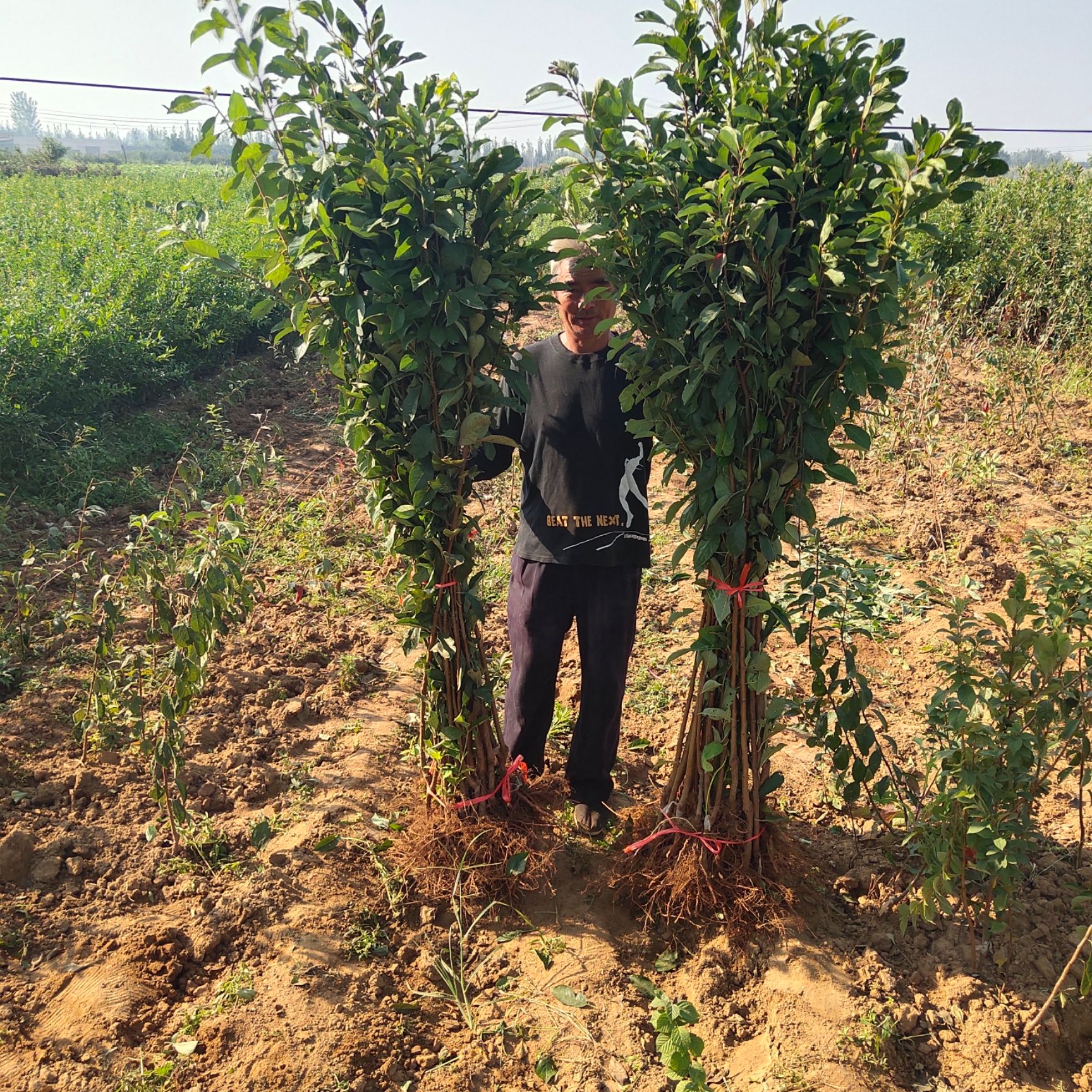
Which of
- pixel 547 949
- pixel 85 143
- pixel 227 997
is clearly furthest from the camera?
pixel 85 143

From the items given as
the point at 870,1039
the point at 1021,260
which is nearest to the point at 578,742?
the point at 870,1039

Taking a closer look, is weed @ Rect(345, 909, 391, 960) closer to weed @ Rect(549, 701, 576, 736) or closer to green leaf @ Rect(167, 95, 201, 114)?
weed @ Rect(549, 701, 576, 736)

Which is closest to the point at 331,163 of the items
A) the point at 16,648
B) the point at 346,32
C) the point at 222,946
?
the point at 346,32

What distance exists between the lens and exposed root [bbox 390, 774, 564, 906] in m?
2.88

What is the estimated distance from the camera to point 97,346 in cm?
687

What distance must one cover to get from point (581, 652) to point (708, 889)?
882mm

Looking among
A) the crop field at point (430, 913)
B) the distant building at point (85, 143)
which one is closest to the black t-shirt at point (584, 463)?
the crop field at point (430, 913)

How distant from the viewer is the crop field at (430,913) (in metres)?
2.36

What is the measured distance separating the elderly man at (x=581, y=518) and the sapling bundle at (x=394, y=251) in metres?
0.29

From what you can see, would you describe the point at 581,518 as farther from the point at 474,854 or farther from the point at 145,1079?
the point at 145,1079

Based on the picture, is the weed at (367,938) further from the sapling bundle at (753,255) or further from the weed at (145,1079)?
the sapling bundle at (753,255)

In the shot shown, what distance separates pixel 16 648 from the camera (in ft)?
13.1

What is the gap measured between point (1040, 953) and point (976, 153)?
2.26m


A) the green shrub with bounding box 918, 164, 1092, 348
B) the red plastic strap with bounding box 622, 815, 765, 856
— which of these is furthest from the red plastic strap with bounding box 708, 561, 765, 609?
the green shrub with bounding box 918, 164, 1092, 348
